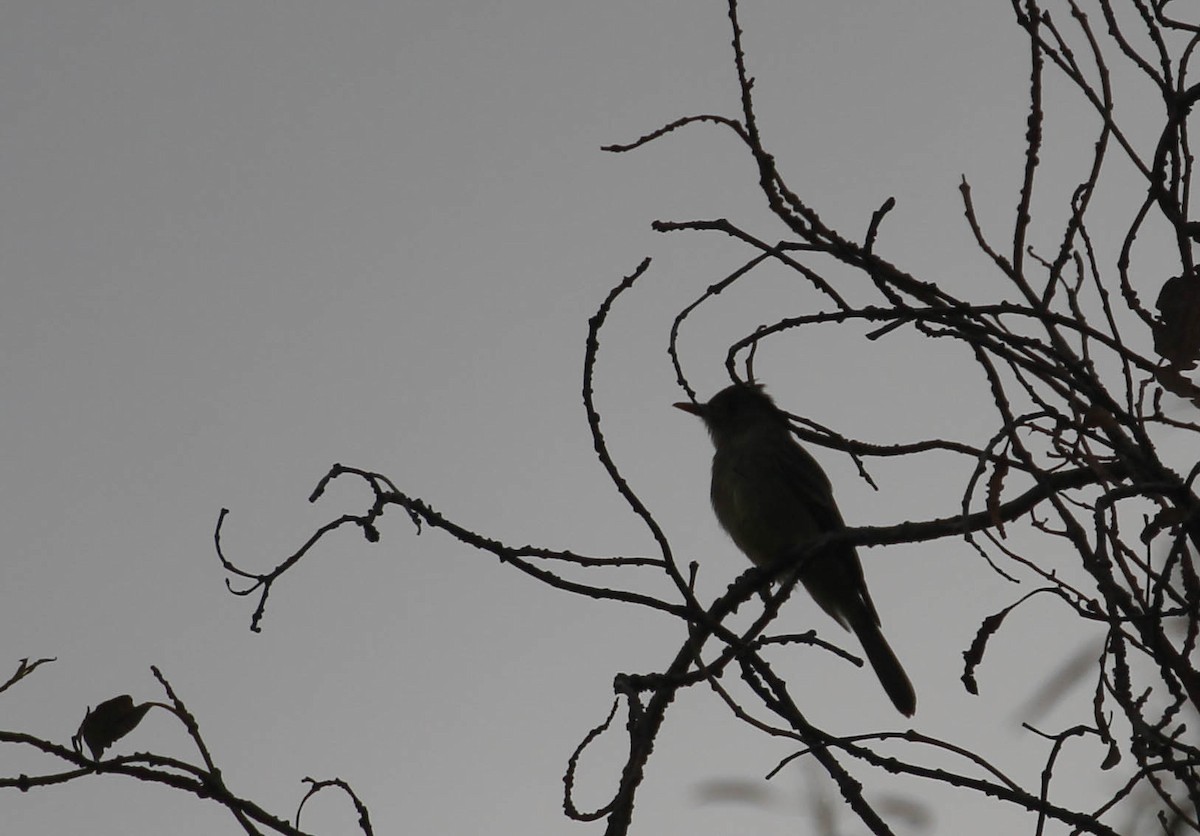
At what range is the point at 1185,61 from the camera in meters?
2.14

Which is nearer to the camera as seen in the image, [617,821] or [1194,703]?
[1194,703]

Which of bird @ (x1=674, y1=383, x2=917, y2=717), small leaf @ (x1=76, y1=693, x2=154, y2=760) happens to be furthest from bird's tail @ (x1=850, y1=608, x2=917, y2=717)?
small leaf @ (x1=76, y1=693, x2=154, y2=760)

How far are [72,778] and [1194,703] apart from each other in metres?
1.68

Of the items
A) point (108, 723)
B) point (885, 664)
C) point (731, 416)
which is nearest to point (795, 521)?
point (885, 664)

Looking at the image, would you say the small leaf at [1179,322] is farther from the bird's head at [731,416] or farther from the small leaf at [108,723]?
the bird's head at [731,416]

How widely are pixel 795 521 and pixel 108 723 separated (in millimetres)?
4426

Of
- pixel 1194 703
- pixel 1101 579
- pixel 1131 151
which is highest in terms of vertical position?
pixel 1131 151

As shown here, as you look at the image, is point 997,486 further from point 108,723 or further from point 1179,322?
point 108,723

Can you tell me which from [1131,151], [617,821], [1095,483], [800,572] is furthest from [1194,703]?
[800,572]

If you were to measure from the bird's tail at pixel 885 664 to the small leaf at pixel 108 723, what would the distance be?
173 inches

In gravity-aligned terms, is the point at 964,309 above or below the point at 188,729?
below

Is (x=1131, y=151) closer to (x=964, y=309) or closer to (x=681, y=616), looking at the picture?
(x=964, y=309)

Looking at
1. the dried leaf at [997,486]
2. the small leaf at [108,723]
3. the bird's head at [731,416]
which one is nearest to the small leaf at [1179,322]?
the dried leaf at [997,486]

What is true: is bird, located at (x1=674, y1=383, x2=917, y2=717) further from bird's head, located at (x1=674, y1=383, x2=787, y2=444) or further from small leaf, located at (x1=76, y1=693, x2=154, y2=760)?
small leaf, located at (x1=76, y1=693, x2=154, y2=760)
